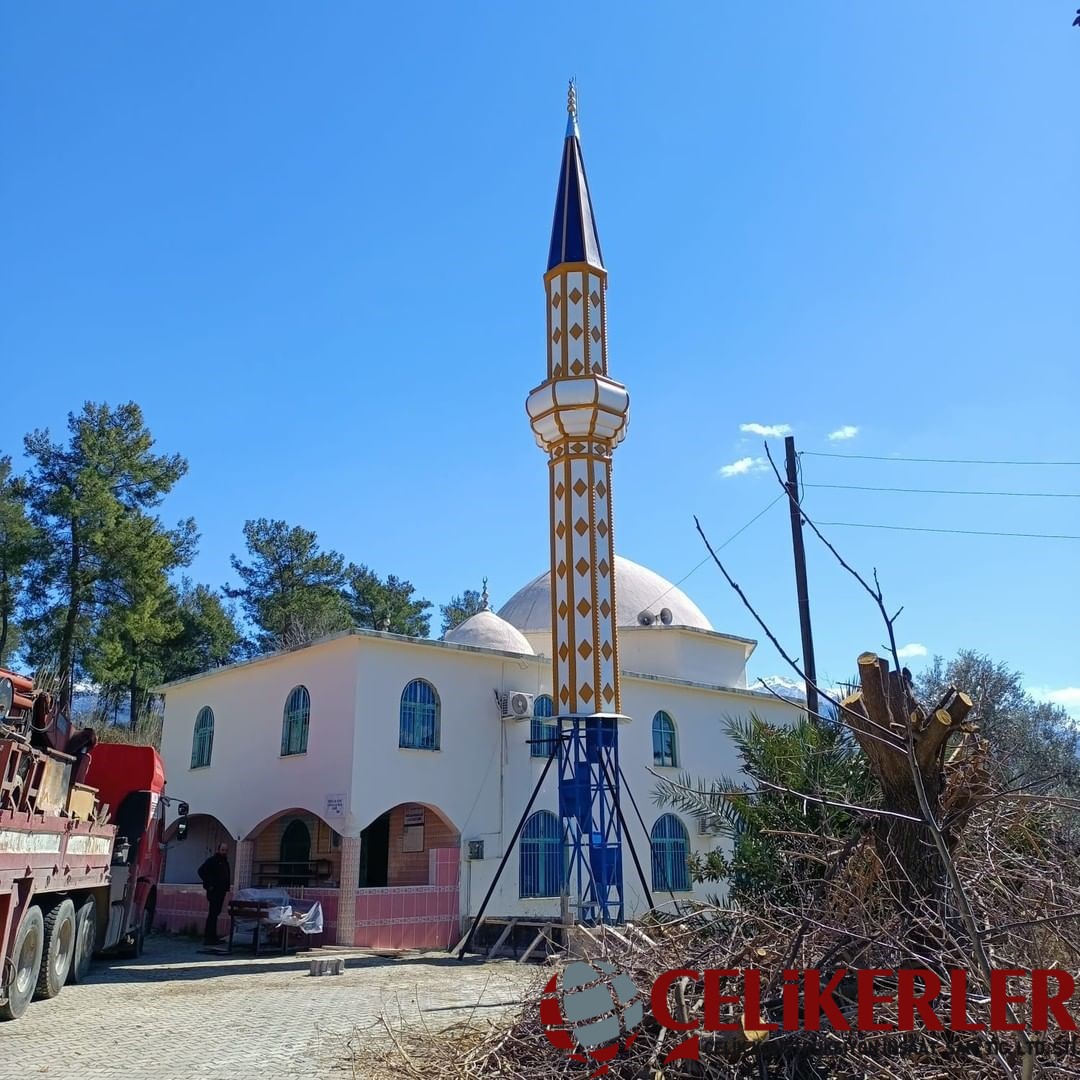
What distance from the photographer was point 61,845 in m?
10.1

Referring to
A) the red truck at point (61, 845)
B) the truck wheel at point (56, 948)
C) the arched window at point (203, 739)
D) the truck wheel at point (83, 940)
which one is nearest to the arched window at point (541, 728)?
the arched window at point (203, 739)

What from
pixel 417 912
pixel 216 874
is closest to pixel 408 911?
pixel 417 912

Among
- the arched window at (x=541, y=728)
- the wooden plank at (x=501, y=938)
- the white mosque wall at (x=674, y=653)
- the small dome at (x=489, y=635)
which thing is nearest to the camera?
the wooden plank at (x=501, y=938)

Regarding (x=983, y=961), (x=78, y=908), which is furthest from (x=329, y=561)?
(x=983, y=961)

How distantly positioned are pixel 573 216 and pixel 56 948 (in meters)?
14.8

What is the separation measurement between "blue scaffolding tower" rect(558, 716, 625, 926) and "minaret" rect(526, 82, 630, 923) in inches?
0.7

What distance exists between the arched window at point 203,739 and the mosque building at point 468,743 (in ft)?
0.14

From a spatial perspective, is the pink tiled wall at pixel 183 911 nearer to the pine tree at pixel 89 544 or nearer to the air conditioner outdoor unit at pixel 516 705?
the air conditioner outdoor unit at pixel 516 705

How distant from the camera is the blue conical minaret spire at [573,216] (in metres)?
19.4

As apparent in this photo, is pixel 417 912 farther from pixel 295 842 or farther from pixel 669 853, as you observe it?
pixel 669 853

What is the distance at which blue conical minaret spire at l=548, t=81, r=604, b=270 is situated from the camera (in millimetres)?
19391

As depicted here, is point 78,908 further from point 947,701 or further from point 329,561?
point 329,561

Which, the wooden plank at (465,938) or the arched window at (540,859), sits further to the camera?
the arched window at (540,859)

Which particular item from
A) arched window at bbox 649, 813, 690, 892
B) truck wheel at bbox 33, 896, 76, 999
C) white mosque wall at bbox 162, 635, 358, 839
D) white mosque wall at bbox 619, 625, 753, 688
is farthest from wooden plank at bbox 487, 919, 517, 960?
white mosque wall at bbox 619, 625, 753, 688
